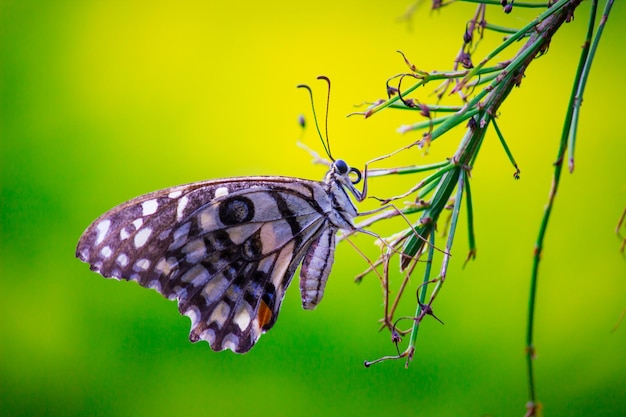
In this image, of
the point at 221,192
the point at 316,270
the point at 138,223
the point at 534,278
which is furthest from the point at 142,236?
the point at 534,278

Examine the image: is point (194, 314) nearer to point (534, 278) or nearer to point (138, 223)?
point (138, 223)

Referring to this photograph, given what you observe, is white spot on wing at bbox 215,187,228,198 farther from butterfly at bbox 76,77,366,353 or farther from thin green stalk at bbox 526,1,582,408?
thin green stalk at bbox 526,1,582,408

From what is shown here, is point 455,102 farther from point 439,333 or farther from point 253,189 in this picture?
point 253,189

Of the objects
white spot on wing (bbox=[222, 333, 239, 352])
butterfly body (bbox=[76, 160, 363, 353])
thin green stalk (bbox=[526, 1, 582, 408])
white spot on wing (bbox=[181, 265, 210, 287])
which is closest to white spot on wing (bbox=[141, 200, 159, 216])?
butterfly body (bbox=[76, 160, 363, 353])

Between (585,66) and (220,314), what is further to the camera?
(220,314)

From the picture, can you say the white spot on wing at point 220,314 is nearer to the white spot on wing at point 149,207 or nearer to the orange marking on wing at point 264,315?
the orange marking on wing at point 264,315

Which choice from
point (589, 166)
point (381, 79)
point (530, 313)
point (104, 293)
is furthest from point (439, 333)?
point (530, 313)

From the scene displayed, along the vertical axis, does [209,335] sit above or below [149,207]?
below

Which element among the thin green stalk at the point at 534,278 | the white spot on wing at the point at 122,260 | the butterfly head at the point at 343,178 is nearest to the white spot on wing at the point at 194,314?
the white spot on wing at the point at 122,260
